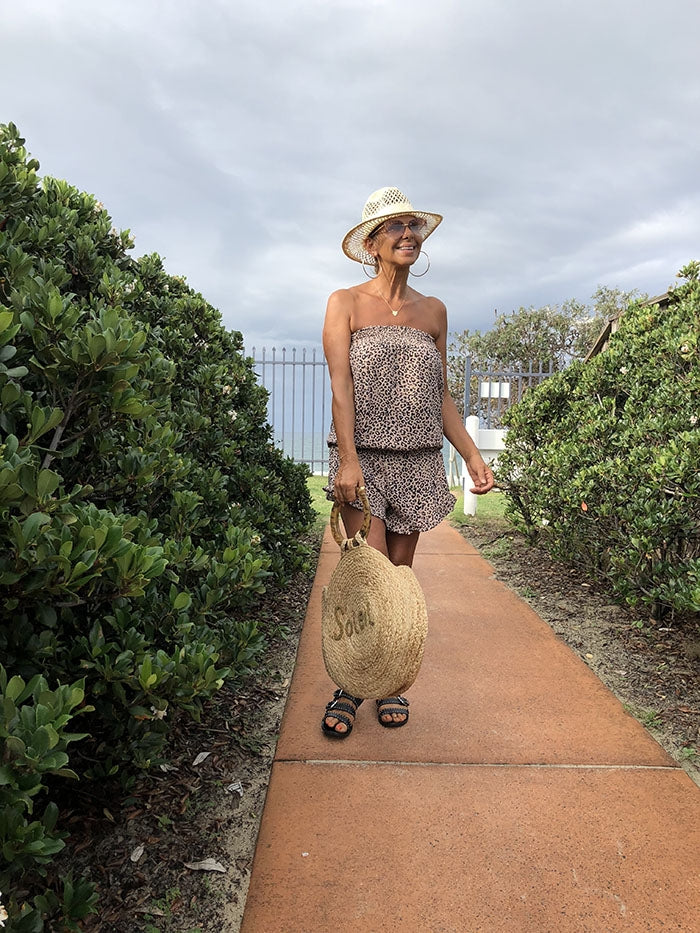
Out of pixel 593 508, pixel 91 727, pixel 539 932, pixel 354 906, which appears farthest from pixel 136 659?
pixel 593 508

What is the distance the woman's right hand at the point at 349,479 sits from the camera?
282 centimetres

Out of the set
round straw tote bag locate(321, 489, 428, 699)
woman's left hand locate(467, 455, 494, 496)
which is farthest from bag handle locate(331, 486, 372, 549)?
woman's left hand locate(467, 455, 494, 496)

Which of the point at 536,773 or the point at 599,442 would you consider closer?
the point at 536,773

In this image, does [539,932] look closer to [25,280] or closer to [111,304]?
[25,280]

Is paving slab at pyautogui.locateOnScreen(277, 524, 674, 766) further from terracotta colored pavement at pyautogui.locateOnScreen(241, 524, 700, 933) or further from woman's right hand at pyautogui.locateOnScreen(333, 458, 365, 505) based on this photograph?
woman's right hand at pyautogui.locateOnScreen(333, 458, 365, 505)

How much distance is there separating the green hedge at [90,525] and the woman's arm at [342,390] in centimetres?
50

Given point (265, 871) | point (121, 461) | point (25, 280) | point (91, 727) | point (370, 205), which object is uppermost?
point (370, 205)

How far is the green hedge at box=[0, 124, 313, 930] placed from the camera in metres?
1.50

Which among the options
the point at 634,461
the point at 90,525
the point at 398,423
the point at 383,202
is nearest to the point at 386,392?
the point at 398,423

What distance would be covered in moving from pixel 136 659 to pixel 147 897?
0.76 metres

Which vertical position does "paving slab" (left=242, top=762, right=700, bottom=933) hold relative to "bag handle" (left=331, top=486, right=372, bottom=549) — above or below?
below

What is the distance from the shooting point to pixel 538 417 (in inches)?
246

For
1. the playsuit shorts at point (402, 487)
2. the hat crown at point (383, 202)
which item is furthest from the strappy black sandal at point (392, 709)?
the hat crown at point (383, 202)

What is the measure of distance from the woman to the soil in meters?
0.49
